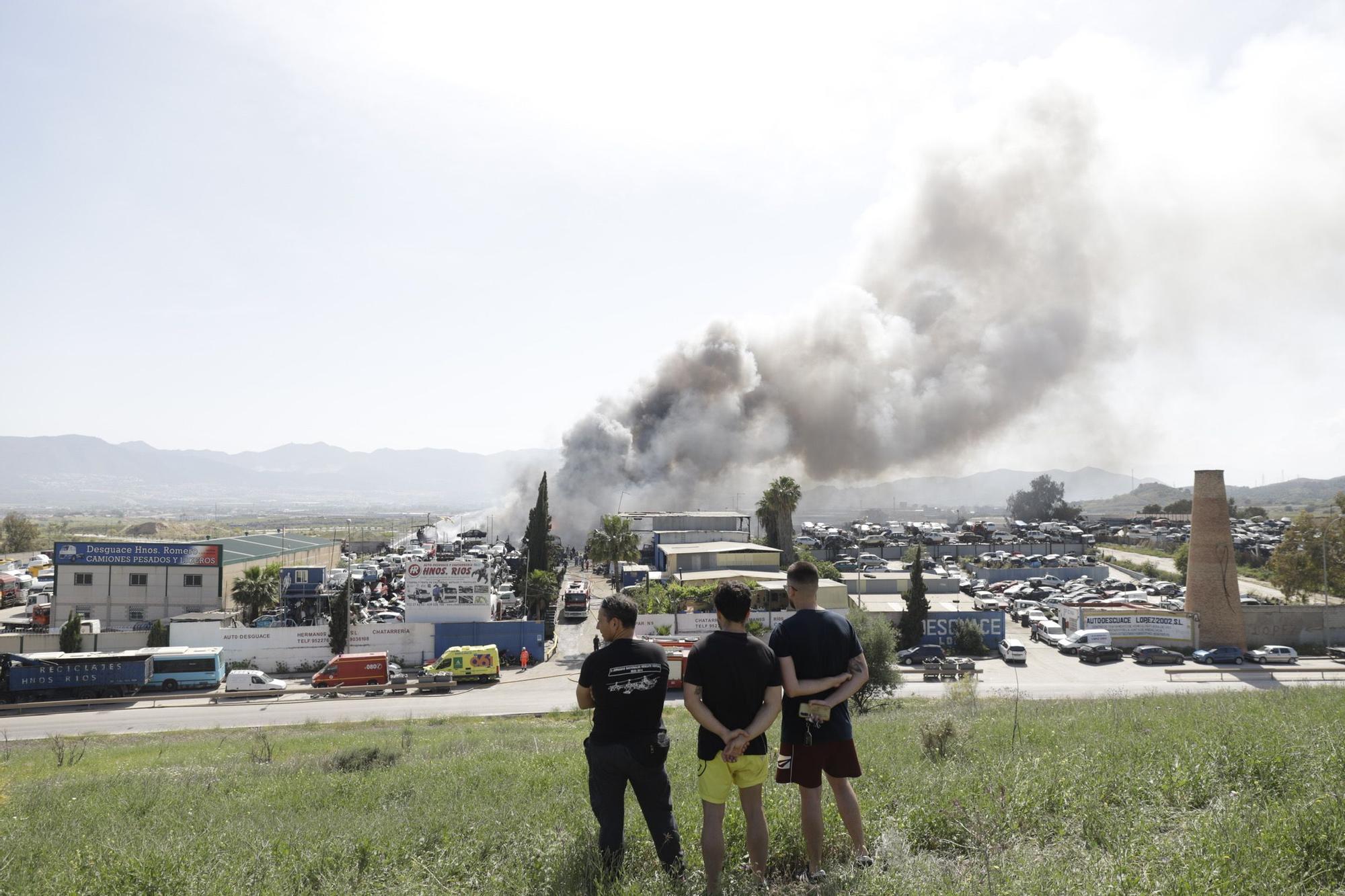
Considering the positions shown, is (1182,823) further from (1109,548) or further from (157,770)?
(1109,548)

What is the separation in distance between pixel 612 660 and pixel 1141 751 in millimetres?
4882

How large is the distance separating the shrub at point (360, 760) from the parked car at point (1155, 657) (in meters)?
33.0

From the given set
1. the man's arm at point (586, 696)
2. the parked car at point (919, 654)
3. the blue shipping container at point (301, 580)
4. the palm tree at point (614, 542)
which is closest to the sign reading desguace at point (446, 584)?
the blue shipping container at point (301, 580)

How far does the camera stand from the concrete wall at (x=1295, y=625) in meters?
35.7

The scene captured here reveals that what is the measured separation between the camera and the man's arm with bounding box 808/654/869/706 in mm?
4387

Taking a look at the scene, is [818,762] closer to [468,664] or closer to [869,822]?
[869,822]

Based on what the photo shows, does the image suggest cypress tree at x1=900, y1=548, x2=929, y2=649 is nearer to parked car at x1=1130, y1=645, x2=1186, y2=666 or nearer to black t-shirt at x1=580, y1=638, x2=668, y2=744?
parked car at x1=1130, y1=645, x2=1186, y2=666

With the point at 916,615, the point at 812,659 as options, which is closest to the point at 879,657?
the point at 916,615

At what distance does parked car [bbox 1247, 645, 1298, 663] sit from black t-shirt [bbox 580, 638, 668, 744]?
3870 centimetres

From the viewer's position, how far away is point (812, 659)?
4.43 metres

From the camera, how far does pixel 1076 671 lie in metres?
30.7

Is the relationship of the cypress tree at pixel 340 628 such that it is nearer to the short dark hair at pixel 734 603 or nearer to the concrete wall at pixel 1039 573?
the short dark hair at pixel 734 603

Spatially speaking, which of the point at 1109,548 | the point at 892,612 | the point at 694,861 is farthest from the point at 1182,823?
the point at 1109,548

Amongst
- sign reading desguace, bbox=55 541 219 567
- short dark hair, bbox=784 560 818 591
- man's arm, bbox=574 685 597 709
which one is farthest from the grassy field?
sign reading desguace, bbox=55 541 219 567
